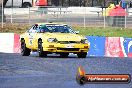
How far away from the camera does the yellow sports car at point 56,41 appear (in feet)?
67.2

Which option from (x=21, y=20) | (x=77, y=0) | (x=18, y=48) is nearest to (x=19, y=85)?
(x=18, y=48)

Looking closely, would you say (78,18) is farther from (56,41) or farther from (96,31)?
(56,41)

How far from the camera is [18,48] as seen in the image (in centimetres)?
2666

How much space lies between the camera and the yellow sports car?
20484 mm

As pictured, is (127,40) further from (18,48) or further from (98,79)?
(98,79)

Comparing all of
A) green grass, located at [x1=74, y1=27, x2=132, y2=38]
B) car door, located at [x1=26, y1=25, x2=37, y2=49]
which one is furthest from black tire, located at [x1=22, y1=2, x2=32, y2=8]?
car door, located at [x1=26, y1=25, x2=37, y2=49]

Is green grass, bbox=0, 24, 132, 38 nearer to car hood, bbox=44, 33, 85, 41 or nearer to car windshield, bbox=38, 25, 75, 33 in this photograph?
car windshield, bbox=38, 25, 75, 33

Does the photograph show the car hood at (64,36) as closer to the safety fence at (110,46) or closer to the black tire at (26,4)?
the safety fence at (110,46)

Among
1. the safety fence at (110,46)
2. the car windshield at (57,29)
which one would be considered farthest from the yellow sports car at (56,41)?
the safety fence at (110,46)

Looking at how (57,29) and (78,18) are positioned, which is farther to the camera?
(78,18)

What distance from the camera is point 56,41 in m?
20.6

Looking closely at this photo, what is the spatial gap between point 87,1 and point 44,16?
2700 cm

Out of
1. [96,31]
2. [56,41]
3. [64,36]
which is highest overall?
[64,36]

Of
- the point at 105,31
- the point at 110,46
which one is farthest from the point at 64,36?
the point at 105,31
